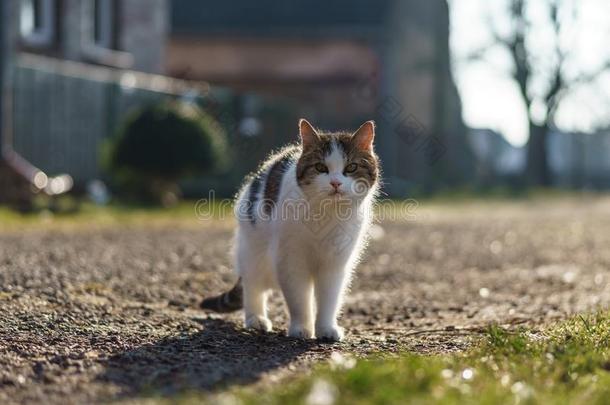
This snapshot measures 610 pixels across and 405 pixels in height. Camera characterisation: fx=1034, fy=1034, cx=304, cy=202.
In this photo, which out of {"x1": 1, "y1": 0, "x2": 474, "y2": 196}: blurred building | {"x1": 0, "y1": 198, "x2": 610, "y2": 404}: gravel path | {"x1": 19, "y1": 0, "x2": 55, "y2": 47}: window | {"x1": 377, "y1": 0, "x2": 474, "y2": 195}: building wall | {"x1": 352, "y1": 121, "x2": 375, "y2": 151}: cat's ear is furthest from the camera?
{"x1": 377, "y1": 0, "x2": 474, "y2": 195}: building wall

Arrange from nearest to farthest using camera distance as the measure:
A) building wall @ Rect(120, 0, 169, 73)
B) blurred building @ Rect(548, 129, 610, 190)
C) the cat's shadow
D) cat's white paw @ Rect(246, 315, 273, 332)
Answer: the cat's shadow → cat's white paw @ Rect(246, 315, 273, 332) → building wall @ Rect(120, 0, 169, 73) → blurred building @ Rect(548, 129, 610, 190)

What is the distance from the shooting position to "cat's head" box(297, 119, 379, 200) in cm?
520

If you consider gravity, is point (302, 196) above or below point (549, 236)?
above

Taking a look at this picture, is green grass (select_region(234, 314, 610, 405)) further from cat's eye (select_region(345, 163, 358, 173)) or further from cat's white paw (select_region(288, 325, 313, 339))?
cat's eye (select_region(345, 163, 358, 173))

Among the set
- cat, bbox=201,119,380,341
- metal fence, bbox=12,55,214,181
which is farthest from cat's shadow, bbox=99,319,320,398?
metal fence, bbox=12,55,214,181

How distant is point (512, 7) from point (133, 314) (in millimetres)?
31989

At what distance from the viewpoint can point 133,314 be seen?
581cm

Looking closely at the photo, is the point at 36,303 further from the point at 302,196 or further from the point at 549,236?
the point at 549,236

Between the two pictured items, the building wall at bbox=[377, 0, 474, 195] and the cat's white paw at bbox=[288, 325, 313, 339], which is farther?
the building wall at bbox=[377, 0, 474, 195]

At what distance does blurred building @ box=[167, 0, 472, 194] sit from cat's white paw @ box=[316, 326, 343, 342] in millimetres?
22775

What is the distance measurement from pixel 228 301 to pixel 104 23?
1662 centimetres

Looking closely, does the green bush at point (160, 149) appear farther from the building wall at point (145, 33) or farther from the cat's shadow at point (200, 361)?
the cat's shadow at point (200, 361)

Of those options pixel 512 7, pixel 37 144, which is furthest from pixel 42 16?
pixel 512 7

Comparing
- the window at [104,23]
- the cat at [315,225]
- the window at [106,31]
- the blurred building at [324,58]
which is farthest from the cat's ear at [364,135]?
the blurred building at [324,58]
